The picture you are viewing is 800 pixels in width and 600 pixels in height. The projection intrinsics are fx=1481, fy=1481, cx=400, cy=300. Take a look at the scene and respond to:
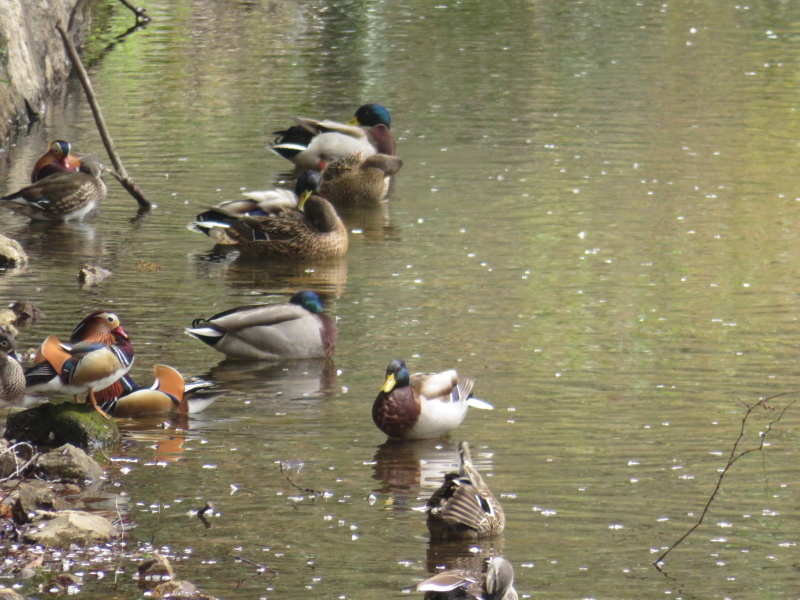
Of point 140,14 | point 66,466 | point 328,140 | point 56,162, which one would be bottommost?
point 140,14

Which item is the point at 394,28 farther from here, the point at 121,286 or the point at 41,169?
the point at 121,286

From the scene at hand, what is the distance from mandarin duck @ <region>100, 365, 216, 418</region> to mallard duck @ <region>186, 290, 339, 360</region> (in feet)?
4.14

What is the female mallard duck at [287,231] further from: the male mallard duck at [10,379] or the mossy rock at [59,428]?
the mossy rock at [59,428]

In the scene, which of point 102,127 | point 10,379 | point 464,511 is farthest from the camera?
point 102,127

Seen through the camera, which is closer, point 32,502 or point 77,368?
point 32,502

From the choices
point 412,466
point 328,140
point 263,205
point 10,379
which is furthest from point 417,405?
point 328,140

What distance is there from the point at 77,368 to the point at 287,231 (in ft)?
16.7

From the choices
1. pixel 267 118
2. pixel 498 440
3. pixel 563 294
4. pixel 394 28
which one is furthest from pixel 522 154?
pixel 394 28

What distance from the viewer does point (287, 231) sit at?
1359 centimetres

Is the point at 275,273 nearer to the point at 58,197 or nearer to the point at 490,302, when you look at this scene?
the point at 490,302

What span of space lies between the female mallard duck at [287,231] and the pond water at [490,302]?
8.9 inches

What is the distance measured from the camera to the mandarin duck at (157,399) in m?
9.15

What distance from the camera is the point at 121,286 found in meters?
12.3

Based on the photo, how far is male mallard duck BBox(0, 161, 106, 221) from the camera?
1457 cm
